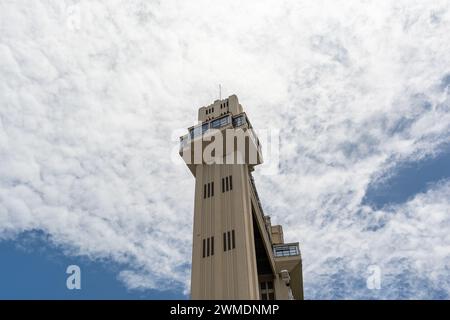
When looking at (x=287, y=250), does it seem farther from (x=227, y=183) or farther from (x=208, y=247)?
(x=208, y=247)

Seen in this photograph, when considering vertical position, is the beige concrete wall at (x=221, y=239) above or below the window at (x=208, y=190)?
below

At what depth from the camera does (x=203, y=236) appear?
107ft

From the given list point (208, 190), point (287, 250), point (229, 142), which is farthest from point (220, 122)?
point (287, 250)

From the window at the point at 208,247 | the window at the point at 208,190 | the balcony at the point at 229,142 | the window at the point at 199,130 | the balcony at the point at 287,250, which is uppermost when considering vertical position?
the window at the point at 199,130

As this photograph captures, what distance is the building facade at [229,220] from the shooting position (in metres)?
29.2

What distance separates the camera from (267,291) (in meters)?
43.4

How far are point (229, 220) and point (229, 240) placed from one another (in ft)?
6.24

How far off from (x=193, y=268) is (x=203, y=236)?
2.95 meters

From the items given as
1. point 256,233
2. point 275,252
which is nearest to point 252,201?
point 256,233

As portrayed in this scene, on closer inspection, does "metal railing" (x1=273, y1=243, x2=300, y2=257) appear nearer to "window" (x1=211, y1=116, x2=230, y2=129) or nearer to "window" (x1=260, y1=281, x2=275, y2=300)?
"window" (x1=260, y1=281, x2=275, y2=300)

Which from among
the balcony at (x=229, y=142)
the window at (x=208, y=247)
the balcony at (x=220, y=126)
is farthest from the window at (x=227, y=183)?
the balcony at (x=220, y=126)

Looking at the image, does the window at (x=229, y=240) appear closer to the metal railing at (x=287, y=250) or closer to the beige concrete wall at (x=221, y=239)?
the beige concrete wall at (x=221, y=239)

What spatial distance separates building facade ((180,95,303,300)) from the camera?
29234 millimetres
